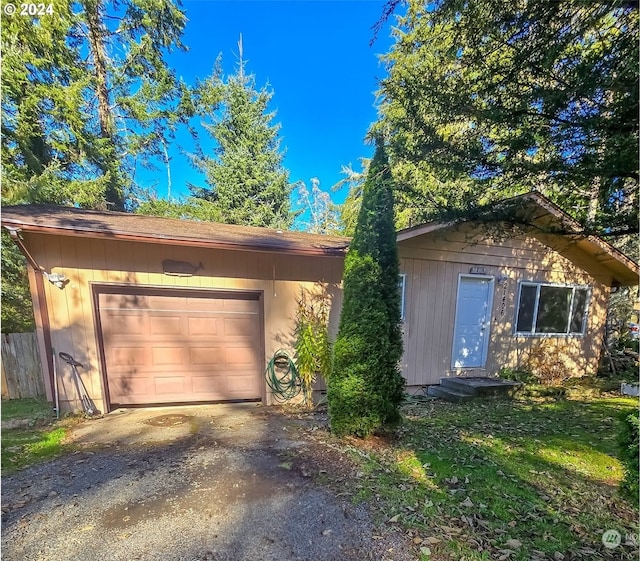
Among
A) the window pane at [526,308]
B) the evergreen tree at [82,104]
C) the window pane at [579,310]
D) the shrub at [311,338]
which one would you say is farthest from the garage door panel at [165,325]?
the window pane at [579,310]

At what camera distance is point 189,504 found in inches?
108

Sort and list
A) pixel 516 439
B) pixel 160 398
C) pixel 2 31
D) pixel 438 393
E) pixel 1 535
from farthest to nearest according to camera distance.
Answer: pixel 2 31 → pixel 438 393 → pixel 160 398 → pixel 516 439 → pixel 1 535

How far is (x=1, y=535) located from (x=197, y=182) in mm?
14610

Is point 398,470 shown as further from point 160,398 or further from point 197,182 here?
point 197,182

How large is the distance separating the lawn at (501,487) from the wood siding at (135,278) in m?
2.67

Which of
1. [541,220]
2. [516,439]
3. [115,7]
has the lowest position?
[516,439]

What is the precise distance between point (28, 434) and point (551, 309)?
1013 centimetres

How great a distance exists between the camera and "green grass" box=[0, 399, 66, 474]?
11.8 ft

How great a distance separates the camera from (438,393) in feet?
22.1

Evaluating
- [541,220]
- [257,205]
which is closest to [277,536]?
[541,220]

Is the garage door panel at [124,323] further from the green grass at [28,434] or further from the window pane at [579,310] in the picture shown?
the window pane at [579,310]

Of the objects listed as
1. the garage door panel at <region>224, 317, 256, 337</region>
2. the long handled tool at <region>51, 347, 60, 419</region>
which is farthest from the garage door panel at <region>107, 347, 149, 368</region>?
the garage door panel at <region>224, 317, 256, 337</region>

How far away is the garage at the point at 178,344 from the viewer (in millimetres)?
5270

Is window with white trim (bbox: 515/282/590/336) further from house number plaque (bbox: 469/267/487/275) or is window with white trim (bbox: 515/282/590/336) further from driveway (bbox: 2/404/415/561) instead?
driveway (bbox: 2/404/415/561)
